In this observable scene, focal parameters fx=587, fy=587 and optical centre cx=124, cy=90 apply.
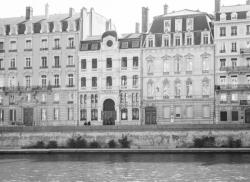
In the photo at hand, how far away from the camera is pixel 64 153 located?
6197 cm

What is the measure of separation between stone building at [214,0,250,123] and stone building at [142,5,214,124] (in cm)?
107

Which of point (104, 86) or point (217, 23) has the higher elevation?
point (217, 23)

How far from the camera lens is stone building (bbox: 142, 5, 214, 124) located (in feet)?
234

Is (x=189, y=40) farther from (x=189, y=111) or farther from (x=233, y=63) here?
(x=189, y=111)

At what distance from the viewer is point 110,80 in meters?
75.5

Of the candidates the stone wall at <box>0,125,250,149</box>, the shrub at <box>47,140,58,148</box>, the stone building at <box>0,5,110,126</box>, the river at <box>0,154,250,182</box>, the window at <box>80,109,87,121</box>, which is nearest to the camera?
the river at <box>0,154,250,182</box>

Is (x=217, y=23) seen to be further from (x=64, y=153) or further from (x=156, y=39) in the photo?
(x=64, y=153)

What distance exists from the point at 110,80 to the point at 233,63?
15837mm

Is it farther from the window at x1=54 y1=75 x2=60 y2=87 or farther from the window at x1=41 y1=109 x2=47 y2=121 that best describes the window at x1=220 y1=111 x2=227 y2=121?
the window at x1=41 y1=109 x2=47 y2=121

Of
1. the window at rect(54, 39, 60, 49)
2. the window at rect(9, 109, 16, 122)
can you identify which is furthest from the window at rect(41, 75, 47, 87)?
the window at rect(9, 109, 16, 122)

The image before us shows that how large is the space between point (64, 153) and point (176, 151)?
11.9m

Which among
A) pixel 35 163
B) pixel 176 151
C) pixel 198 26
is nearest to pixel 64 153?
pixel 35 163

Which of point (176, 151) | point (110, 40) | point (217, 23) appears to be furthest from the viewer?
point (110, 40)

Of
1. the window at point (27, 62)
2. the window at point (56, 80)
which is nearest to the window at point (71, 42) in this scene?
the window at point (56, 80)
